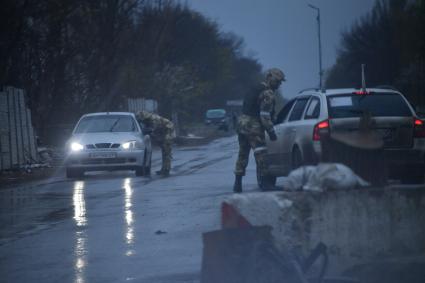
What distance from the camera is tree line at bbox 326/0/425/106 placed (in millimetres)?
63062

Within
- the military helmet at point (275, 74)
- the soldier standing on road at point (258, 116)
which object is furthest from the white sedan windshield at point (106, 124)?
the military helmet at point (275, 74)

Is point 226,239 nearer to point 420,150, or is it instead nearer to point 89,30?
point 420,150

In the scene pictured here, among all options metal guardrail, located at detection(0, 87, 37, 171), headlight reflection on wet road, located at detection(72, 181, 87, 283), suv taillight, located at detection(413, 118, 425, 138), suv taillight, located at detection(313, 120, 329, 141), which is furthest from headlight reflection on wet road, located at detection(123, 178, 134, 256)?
metal guardrail, located at detection(0, 87, 37, 171)

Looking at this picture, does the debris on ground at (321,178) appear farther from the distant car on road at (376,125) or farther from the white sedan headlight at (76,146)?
the white sedan headlight at (76,146)

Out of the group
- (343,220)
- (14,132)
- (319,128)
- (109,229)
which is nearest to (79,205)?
(109,229)

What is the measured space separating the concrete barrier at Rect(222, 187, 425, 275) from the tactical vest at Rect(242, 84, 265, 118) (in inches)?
266

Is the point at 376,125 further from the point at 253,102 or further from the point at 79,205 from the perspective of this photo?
the point at 79,205

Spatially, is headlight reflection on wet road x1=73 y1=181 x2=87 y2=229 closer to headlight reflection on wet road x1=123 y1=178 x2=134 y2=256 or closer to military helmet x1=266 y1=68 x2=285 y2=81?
headlight reflection on wet road x1=123 y1=178 x2=134 y2=256

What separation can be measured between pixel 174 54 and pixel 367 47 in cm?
1814

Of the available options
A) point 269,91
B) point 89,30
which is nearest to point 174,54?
point 89,30

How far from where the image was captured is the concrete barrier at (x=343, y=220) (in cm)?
704

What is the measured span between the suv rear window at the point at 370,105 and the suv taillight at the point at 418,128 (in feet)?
0.53

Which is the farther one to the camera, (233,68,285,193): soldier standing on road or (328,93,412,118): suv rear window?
(233,68,285,193): soldier standing on road

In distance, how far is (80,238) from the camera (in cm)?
1022
